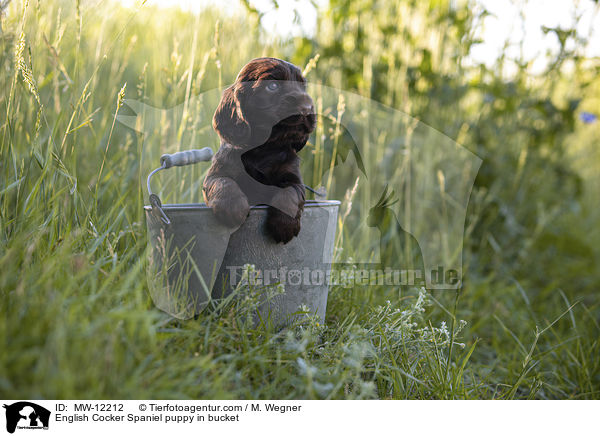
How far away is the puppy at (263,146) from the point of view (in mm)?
1591

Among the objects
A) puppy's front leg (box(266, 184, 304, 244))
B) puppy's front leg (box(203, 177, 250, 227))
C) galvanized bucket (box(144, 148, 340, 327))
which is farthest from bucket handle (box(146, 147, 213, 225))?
puppy's front leg (box(266, 184, 304, 244))

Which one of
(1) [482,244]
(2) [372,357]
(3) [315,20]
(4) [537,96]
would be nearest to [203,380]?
(2) [372,357]

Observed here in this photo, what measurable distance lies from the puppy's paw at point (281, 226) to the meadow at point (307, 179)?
29 cm

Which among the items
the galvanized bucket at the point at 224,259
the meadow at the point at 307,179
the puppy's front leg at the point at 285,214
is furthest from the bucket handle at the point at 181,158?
the puppy's front leg at the point at 285,214

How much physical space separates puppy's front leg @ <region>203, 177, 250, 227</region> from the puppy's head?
0.57ft

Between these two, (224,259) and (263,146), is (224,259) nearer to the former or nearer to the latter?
(224,259)

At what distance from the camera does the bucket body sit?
1.65 meters

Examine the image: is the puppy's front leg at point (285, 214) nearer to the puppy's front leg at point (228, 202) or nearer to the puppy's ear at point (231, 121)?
the puppy's front leg at point (228, 202)

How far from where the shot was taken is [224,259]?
68.1 inches
